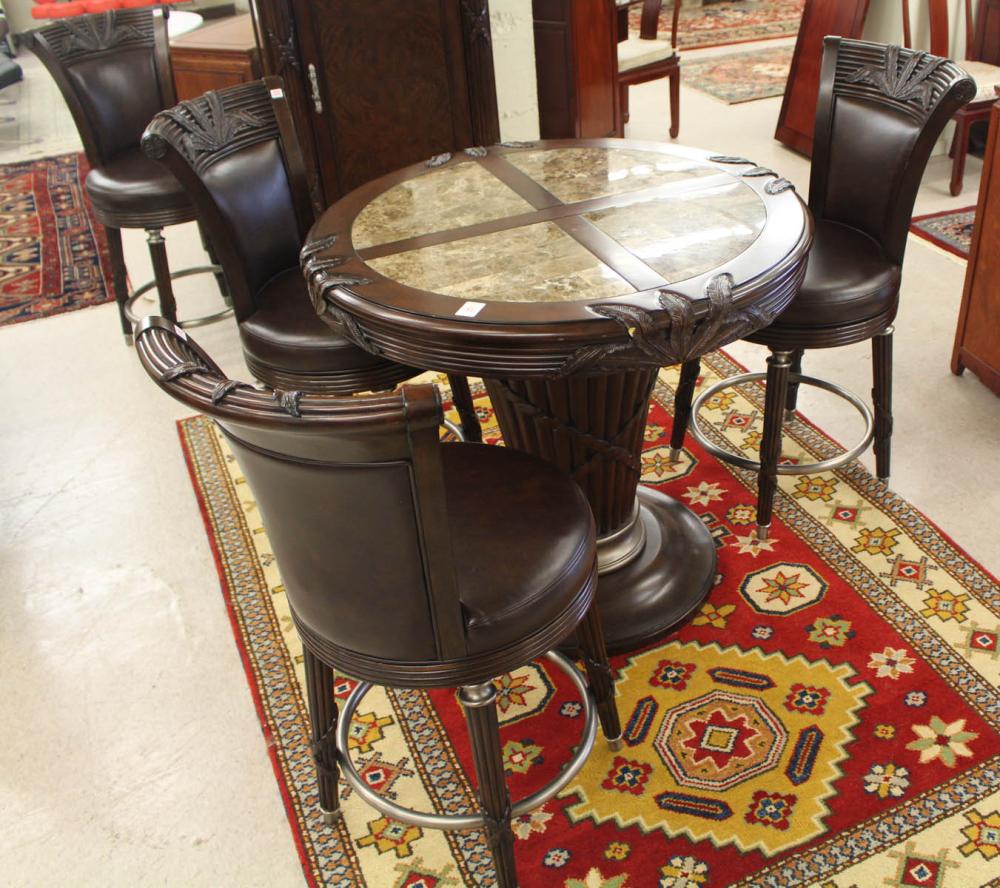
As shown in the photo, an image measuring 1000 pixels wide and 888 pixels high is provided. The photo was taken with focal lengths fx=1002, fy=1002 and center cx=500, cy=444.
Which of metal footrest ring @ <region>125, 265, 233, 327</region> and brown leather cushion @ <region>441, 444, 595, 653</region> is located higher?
brown leather cushion @ <region>441, 444, 595, 653</region>

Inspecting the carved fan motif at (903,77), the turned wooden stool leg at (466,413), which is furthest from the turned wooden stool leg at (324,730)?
the carved fan motif at (903,77)

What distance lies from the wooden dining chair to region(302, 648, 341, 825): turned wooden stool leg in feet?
12.0

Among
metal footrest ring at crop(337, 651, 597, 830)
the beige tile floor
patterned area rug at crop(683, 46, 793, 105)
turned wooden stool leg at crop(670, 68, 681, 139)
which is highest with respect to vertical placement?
turned wooden stool leg at crop(670, 68, 681, 139)

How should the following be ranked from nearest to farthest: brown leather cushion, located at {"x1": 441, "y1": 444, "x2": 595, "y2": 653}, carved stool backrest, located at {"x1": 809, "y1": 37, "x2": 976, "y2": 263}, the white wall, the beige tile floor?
1. brown leather cushion, located at {"x1": 441, "y1": 444, "x2": 595, "y2": 653}
2. the beige tile floor
3. carved stool backrest, located at {"x1": 809, "y1": 37, "x2": 976, "y2": 263}
4. the white wall

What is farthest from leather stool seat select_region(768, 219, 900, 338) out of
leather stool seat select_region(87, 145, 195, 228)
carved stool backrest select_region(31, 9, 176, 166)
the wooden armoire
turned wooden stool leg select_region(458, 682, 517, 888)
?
carved stool backrest select_region(31, 9, 176, 166)

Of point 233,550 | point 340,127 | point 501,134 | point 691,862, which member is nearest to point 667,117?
point 501,134

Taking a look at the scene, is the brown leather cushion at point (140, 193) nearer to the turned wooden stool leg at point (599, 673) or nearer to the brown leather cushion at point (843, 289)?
the brown leather cushion at point (843, 289)

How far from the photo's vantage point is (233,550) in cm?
267

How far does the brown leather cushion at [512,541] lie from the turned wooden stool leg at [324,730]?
0.36 meters

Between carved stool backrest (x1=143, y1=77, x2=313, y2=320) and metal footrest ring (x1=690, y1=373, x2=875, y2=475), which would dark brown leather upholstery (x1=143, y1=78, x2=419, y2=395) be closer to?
carved stool backrest (x1=143, y1=77, x2=313, y2=320)

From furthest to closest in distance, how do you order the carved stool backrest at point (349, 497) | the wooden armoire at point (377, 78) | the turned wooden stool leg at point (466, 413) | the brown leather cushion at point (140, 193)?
the wooden armoire at point (377, 78)
the brown leather cushion at point (140, 193)
the turned wooden stool leg at point (466, 413)
the carved stool backrest at point (349, 497)

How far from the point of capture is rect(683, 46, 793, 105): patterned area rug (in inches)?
232

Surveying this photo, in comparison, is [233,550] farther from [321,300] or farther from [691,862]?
[691,862]

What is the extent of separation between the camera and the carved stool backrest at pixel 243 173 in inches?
93.8
